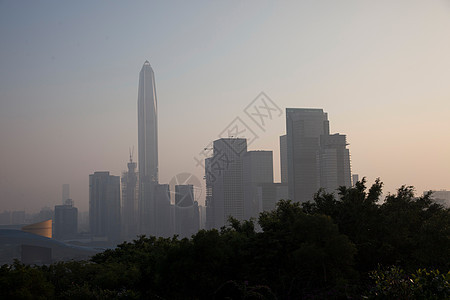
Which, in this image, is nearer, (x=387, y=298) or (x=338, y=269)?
(x=387, y=298)

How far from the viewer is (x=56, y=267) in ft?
78.8

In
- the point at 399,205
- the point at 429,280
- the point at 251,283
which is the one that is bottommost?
the point at 251,283

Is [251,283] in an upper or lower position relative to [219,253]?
lower

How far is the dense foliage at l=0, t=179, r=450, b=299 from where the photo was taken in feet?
58.9

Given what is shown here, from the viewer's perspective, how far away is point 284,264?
20250 millimetres

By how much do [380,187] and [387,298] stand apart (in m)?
13.1

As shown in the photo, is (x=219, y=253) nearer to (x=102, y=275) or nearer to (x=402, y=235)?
(x=102, y=275)

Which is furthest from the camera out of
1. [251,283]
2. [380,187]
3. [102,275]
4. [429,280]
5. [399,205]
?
[399,205]

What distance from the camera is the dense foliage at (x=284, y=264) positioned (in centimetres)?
1794

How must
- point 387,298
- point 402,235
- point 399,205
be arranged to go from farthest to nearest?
point 399,205 < point 402,235 < point 387,298

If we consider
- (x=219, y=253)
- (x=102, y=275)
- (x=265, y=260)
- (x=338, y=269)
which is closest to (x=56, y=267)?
(x=102, y=275)

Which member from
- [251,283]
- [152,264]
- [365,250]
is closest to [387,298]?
[251,283]

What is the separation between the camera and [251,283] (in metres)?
19.5

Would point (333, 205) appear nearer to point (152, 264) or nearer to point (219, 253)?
point (219, 253)
